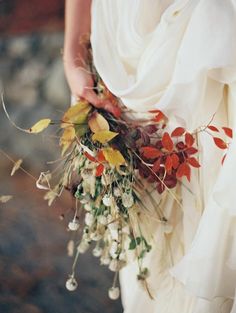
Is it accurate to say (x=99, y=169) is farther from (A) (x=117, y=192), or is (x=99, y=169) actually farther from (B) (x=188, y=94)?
(B) (x=188, y=94)

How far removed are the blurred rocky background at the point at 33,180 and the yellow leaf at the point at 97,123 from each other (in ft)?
0.84

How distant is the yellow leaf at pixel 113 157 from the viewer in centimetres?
83

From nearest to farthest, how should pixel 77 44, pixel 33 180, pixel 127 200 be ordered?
1. pixel 127 200
2. pixel 77 44
3. pixel 33 180

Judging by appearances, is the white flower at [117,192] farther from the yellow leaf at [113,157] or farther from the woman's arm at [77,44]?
the woman's arm at [77,44]

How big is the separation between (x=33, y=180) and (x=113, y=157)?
42cm

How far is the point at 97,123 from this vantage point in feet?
2.91

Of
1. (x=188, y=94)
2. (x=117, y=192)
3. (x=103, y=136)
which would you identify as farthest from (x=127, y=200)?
(x=188, y=94)

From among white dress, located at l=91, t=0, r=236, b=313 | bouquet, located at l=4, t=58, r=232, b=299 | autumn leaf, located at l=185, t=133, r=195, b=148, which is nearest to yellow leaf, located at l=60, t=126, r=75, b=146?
bouquet, located at l=4, t=58, r=232, b=299

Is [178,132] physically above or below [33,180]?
above

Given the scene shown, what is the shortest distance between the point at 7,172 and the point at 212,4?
0.71m

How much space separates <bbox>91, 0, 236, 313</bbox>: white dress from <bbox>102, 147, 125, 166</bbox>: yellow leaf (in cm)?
9

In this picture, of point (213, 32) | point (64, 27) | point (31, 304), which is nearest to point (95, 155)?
point (213, 32)

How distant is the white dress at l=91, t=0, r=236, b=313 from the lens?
72 centimetres

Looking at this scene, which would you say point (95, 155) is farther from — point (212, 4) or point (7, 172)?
point (7, 172)
